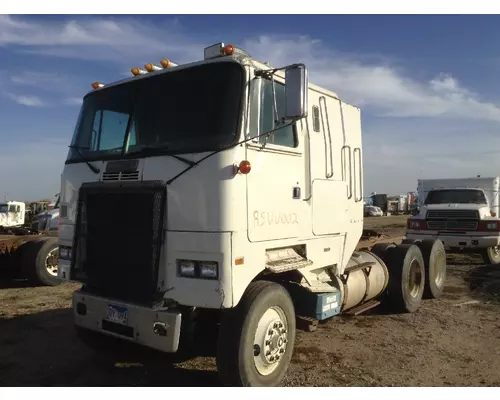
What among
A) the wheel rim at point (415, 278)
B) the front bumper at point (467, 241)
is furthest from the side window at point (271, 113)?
the front bumper at point (467, 241)

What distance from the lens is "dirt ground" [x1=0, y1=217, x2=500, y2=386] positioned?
15.5 ft

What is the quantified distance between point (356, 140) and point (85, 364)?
4404 mm

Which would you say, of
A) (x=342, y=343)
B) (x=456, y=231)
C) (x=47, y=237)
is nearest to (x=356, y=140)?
(x=342, y=343)

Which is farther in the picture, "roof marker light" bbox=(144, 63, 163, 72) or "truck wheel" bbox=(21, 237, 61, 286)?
"truck wheel" bbox=(21, 237, 61, 286)

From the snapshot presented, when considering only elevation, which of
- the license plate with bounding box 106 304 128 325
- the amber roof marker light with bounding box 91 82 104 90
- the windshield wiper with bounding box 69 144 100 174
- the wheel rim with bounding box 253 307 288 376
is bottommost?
the wheel rim with bounding box 253 307 288 376

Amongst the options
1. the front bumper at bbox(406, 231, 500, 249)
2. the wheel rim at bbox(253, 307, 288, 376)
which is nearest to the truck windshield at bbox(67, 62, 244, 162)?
the wheel rim at bbox(253, 307, 288, 376)

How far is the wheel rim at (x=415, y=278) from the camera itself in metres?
7.77

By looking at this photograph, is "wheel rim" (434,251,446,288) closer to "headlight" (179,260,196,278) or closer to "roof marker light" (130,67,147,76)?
"headlight" (179,260,196,278)

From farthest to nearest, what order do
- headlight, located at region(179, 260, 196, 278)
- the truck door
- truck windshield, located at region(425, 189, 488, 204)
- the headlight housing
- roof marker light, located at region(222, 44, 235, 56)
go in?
truck windshield, located at region(425, 189, 488, 204)
roof marker light, located at region(222, 44, 235, 56)
the truck door
headlight, located at region(179, 260, 196, 278)
the headlight housing

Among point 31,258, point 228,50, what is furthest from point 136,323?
point 31,258

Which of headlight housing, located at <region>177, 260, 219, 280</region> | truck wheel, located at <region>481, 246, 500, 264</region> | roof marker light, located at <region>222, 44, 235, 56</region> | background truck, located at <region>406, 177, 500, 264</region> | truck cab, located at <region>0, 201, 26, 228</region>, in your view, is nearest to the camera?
headlight housing, located at <region>177, 260, 219, 280</region>

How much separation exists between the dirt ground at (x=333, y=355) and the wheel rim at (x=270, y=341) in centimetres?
43

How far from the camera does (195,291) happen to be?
13.1 feet

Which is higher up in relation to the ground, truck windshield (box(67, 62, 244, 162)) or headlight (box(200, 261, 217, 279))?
truck windshield (box(67, 62, 244, 162))
